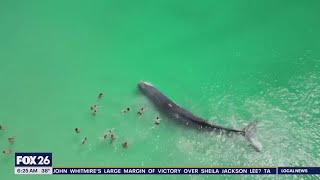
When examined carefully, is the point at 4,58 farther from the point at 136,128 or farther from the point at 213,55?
the point at 213,55

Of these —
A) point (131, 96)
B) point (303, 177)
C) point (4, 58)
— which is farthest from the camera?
point (4, 58)

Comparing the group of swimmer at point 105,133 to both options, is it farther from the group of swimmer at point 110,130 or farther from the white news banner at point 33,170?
the white news banner at point 33,170

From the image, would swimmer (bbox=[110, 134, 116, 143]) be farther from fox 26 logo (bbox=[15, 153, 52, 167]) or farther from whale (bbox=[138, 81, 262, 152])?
fox 26 logo (bbox=[15, 153, 52, 167])

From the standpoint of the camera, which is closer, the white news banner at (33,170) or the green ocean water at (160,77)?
the white news banner at (33,170)

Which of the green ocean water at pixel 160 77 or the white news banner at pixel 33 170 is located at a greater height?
the green ocean water at pixel 160 77

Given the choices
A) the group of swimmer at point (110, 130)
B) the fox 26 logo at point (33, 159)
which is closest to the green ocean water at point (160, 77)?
the group of swimmer at point (110, 130)

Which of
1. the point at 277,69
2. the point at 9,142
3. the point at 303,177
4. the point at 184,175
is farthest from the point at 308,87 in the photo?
the point at 9,142

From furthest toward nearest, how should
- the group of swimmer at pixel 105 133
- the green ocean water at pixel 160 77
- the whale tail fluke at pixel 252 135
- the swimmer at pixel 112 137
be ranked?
the swimmer at pixel 112 137 < the group of swimmer at pixel 105 133 < the green ocean water at pixel 160 77 < the whale tail fluke at pixel 252 135

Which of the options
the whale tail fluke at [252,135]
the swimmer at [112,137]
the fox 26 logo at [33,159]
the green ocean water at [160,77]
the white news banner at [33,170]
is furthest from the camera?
the swimmer at [112,137]
